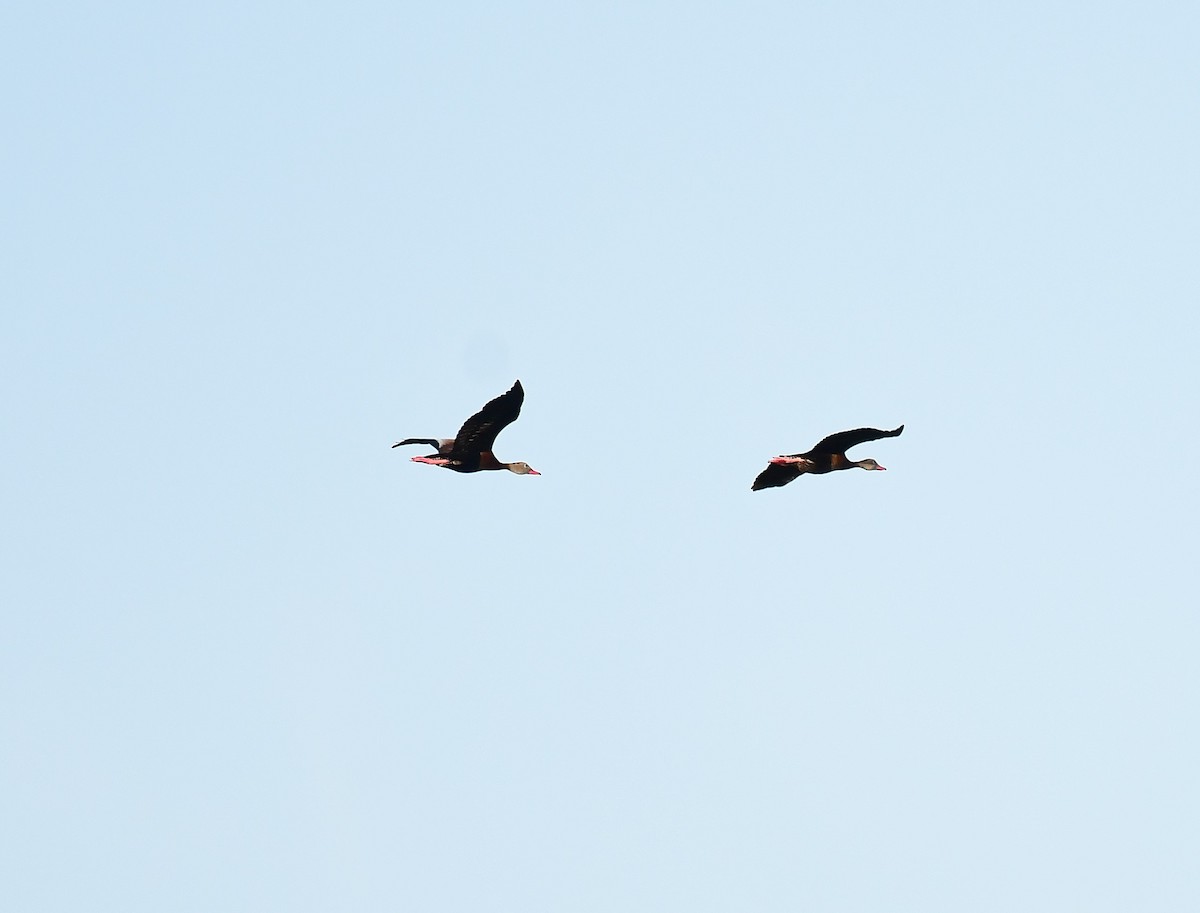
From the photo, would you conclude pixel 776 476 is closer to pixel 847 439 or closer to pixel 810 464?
→ pixel 810 464

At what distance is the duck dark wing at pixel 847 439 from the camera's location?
3878cm

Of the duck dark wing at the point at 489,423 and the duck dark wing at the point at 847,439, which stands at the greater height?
the duck dark wing at the point at 489,423

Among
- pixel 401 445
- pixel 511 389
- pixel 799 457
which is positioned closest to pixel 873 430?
pixel 799 457

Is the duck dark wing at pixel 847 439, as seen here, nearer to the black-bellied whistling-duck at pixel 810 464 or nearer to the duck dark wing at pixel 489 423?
the black-bellied whistling-duck at pixel 810 464

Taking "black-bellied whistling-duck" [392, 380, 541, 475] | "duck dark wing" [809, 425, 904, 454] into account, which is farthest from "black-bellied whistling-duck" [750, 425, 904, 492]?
"black-bellied whistling-duck" [392, 380, 541, 475]

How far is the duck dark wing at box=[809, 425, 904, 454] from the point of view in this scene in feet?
127

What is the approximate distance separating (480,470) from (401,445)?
69.1 inches

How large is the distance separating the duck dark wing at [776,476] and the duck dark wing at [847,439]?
0.58m

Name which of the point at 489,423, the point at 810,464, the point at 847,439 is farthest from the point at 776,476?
the point at 489,423

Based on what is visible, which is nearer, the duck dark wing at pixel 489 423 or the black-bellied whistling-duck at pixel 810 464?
the duck dark wing at pixel 489 423

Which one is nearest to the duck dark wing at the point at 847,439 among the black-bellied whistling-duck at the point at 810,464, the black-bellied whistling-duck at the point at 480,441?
the black-bellied whistling-duck at the point at 810,464

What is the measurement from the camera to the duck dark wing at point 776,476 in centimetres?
4084

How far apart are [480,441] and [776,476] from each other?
6.21m

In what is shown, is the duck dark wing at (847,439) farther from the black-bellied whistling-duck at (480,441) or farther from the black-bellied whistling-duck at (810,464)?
the black-bellied whistling-duck at (480,441)
